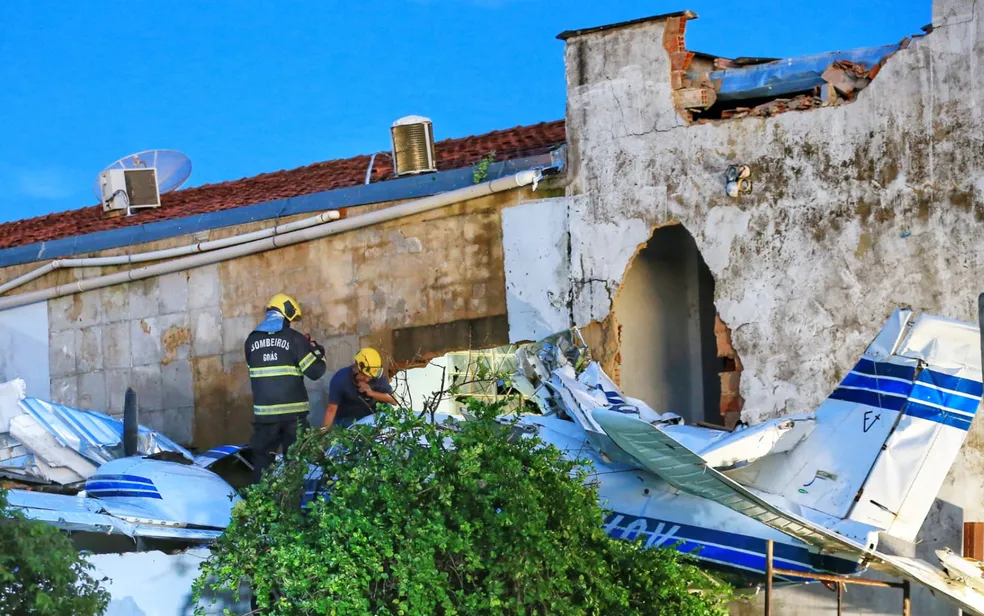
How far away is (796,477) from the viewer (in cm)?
1024

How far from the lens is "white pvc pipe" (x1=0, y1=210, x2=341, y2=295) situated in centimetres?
1555

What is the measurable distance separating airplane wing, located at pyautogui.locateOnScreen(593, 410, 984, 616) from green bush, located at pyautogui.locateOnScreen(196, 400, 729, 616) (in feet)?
1.75

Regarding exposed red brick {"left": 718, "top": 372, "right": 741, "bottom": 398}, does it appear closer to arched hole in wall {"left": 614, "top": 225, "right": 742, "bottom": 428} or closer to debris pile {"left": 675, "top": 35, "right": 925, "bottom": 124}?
arched hole in wall {"left": 614, "top": 225, "right": 742, "bottom": 428}

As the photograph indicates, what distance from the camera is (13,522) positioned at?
834 cm

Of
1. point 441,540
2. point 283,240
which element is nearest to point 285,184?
point 283,240

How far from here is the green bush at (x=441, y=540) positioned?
28.8 feet

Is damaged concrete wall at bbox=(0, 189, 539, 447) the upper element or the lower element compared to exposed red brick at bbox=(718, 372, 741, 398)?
upper

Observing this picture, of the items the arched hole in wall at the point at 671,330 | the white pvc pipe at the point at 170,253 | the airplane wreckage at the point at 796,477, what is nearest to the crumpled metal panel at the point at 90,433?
the white pvc pipe at the point at 170,253

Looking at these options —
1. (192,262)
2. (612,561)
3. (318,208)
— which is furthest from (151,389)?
(612,561)

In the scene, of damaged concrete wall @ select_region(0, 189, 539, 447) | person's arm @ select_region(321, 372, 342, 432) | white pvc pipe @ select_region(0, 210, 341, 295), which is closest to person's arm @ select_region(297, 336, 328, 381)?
person's arm @ select_region(321, 372, 342, 432)

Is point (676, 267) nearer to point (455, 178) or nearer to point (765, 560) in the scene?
point (455, 178)

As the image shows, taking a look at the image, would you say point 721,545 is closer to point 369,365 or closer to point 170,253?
point 369,365

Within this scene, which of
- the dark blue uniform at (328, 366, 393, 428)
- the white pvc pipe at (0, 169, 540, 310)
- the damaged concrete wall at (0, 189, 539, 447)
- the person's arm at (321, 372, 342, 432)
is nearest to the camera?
the person's arm at (321, 372, 342, 432)

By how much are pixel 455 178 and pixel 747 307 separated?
380 centimetres
